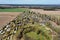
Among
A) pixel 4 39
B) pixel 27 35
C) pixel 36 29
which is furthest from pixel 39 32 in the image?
pixel 4 39

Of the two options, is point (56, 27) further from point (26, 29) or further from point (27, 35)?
point (27, 35)

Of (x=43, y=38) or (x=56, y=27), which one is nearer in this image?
(x=43, y=38)

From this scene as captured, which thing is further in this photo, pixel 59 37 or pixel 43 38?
pixel 59 37

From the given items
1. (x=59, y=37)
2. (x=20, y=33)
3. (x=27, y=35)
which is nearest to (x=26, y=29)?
(x=20, y=33)

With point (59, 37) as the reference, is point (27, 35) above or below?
above

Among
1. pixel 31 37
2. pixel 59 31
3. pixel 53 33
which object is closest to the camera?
pixel 31 37

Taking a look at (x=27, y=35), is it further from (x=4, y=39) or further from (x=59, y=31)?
(x=59, y=31)

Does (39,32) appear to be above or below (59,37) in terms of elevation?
above

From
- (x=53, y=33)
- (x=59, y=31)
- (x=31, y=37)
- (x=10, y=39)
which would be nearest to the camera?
(x=31, y=37)

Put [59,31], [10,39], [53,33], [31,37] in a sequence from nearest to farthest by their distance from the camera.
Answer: [31,37] → [10,39] → [53,33] → [59,31]
